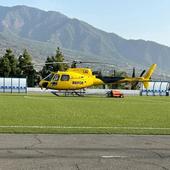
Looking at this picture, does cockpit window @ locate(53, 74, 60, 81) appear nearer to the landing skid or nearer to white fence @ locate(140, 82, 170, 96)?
the landing skid

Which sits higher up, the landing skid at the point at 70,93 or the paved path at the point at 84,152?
the paved path at the point at 84,152

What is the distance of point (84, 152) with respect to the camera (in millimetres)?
12234

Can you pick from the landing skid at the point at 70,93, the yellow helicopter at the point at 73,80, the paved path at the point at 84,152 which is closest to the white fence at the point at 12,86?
the landing skid at the point at 70,93

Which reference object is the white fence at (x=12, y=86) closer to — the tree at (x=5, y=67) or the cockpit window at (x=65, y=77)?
the cockpit window at (x=65, y=77)

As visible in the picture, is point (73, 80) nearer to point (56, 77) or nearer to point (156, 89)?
point (56, 77)

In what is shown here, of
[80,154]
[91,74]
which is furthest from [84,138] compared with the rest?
[91,74]

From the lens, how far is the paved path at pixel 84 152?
1040 cm

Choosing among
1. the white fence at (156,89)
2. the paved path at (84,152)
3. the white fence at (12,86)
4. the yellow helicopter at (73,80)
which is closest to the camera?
the paved path at (84,152)

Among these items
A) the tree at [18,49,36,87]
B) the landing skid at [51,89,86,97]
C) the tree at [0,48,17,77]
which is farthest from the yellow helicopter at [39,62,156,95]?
the tree at [0,48,17,77]

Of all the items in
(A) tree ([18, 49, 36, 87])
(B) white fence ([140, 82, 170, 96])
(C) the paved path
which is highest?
(C) the paved path

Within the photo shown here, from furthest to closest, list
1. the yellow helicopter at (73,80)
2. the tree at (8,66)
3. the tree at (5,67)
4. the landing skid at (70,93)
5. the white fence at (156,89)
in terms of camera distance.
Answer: the tree at (8,66)
the tree at (5,67)
the white fence at (156,89)
the landing skid at (70,93)
the yellow helicopter at (73,80)

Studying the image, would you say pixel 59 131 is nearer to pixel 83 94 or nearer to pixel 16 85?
pixel 83 94

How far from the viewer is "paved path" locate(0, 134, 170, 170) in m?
10.4

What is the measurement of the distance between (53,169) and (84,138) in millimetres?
5315
